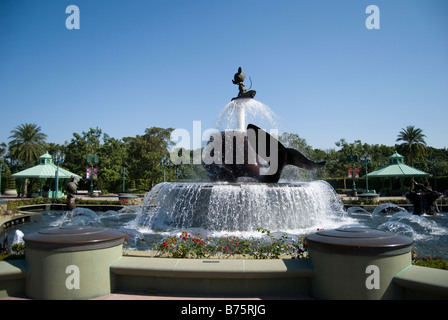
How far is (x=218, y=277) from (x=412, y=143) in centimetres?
6518

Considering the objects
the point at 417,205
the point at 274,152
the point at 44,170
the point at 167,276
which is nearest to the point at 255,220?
the point at 274,152

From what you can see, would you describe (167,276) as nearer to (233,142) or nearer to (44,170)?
(233,142)

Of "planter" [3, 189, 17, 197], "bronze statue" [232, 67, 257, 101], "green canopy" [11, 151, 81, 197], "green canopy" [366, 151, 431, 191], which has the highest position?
"bronze statue" [232, 67, 257, 101]

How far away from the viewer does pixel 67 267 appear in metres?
4.30

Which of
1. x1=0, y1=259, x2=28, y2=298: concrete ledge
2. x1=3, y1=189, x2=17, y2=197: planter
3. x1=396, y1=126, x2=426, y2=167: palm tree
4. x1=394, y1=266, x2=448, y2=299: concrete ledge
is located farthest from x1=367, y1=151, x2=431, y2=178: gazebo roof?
x1=3, y1=189, x2=17, y2=197: planter

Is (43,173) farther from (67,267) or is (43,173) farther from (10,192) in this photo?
A: (67,267)

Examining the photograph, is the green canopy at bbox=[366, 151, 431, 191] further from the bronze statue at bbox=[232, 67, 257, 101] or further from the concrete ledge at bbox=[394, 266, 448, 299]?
the concrete ledge at bbox=[394, 266, 448, 299]

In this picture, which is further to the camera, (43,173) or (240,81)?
(43,173)

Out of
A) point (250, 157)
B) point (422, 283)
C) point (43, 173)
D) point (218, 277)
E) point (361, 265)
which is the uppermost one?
point (250, 157)

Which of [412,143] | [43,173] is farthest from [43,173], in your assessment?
[412,143]

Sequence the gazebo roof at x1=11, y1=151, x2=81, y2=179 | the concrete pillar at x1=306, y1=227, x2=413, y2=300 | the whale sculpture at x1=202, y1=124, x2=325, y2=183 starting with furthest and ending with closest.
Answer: the gazebo roof at x1=11, y1=151, x2=81, y2=179, the whale sculpture at x1=202, y1=124, x2=325, y2=183, the concrete pillar at x1=306, y1=227, x2=413, y2=300

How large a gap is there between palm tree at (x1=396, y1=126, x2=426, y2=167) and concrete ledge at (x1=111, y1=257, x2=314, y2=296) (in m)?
64.1

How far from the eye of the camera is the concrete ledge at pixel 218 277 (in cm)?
438

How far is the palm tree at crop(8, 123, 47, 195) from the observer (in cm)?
5622
